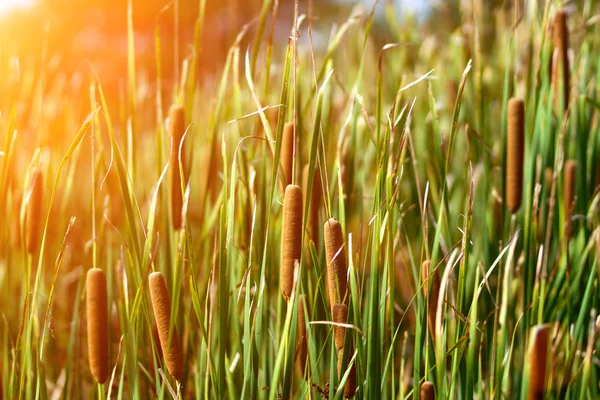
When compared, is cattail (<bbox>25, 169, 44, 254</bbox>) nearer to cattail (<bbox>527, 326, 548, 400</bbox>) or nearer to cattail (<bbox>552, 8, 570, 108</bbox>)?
cattail (<bbox>527, 326, 548, 400</bbox>)

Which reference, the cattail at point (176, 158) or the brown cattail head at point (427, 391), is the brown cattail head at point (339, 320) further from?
the cattail at point (176, 158)

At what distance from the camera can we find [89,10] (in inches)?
434

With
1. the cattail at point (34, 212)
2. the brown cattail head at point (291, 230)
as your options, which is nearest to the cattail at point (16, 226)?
the cattail at point (34, 212)

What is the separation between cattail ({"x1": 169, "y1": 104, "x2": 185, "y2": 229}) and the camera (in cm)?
98

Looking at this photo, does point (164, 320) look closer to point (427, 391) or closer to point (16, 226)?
point (427, 391)

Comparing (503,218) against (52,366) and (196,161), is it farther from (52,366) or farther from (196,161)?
(196,161)

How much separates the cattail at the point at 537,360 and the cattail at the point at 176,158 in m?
0.59

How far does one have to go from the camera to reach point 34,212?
3.37 ft

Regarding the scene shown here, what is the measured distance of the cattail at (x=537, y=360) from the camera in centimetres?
71

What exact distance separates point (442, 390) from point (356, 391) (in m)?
0.14

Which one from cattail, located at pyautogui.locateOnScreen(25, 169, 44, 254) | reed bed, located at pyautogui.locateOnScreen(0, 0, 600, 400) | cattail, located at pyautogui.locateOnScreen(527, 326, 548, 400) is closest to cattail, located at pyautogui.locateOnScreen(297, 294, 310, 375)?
reed bed, located at pyautogui.locateOnScreen(0, 0, 600, 400)

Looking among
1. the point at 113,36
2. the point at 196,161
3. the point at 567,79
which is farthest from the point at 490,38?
the point at 113,36

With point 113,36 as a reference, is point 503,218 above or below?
below

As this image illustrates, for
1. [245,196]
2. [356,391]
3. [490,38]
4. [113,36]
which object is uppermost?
[113,36]
